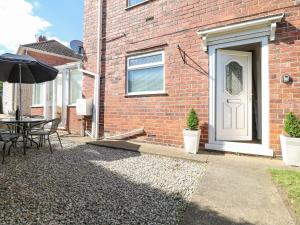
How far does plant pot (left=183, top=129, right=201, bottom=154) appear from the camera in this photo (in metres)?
5.50

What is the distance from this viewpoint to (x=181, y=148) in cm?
619

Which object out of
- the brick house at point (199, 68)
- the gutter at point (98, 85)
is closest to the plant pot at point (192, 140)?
the brick house at point (199, 68)

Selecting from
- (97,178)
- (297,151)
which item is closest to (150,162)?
(97,178)

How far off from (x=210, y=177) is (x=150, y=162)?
1.46 metres

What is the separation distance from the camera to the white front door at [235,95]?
596 centimetres

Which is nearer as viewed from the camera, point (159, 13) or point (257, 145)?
point (257, 145)

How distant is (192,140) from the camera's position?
5.52 meters

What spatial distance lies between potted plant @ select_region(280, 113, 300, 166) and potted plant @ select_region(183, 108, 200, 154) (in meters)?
1.84

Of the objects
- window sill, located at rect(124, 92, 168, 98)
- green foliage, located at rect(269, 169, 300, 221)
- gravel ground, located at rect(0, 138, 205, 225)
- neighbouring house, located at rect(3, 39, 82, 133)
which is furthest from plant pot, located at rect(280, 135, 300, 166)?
neighbouring house, located at rect(3, 39, 82, 133)

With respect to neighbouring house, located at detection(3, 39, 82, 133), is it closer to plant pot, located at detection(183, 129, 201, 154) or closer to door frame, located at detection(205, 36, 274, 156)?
plant pot, located at detection(183, 129, 201, 154)

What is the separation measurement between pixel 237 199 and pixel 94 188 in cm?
195

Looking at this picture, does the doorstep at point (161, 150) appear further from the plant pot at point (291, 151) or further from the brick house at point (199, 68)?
the plant pot at point (291, 151)

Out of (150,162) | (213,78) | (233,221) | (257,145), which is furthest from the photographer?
(213,78)

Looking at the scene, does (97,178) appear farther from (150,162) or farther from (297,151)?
(297,151)
